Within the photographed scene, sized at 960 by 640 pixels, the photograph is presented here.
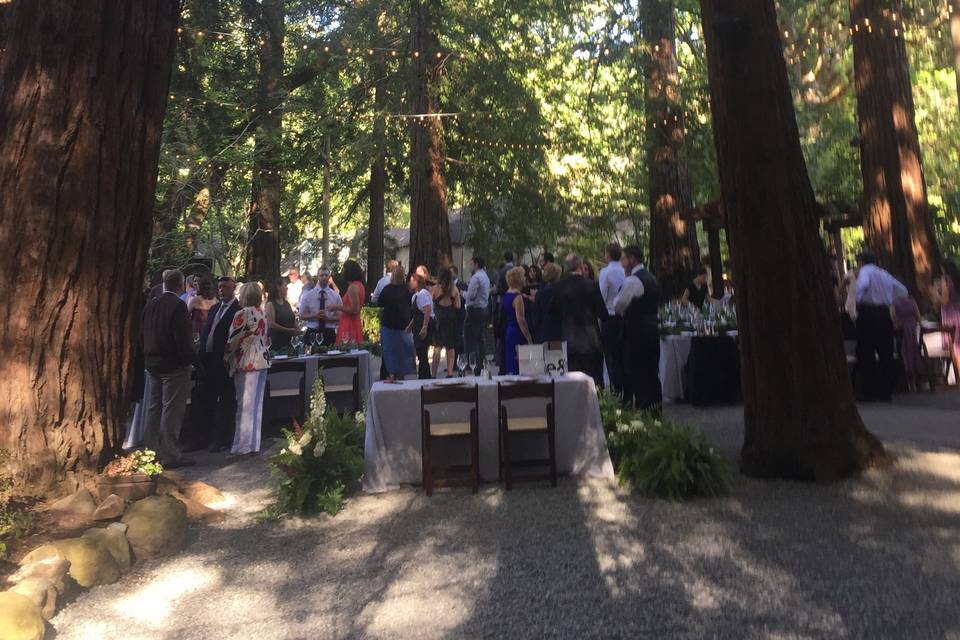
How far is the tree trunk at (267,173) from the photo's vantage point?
15.8 metres

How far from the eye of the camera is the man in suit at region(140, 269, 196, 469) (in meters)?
8.73

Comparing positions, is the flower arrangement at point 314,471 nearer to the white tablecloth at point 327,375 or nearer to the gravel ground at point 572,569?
the gravel ground at point 572,569

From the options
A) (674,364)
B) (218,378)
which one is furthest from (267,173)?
(674,364)

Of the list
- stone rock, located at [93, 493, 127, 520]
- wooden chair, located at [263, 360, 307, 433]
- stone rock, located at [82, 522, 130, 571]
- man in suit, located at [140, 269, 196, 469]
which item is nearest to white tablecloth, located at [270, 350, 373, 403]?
wooden chair, located at [263, 360, 307, 433]

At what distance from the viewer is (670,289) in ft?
60.0

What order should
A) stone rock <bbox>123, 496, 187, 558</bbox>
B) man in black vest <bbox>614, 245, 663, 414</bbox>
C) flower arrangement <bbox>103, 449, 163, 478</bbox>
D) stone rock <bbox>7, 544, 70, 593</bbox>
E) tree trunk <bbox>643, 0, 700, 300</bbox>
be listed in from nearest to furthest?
stone rock <bbox>7, 544, 70, 593</bbox> → stone rock <bbox>123, 496, 187, 558</bbox> → flower arrangement <bbox>103, 449, 163, 478</bbox> → man in black vest <bbox>614, 245, 663, 414</bbox> → tree trunk <bbox>643, 0, 700, 300</bbox>

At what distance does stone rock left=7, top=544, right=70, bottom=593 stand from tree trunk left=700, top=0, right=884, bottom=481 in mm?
5600

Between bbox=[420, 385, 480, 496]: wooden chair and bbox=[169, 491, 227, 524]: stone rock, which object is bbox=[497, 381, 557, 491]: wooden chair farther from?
bbox=[169, 491, 227, 524]: stone rock

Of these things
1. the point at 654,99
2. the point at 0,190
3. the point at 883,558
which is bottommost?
the point at 883,558

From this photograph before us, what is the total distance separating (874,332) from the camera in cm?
1158

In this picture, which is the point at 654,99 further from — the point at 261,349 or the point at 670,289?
the point at 261,349

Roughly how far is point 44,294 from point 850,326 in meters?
10.9

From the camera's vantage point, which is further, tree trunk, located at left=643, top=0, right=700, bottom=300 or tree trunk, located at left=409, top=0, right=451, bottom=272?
tree trunk, located at left=409, top=0, right=451, bottom=272

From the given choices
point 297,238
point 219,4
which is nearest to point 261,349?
point 219,4
